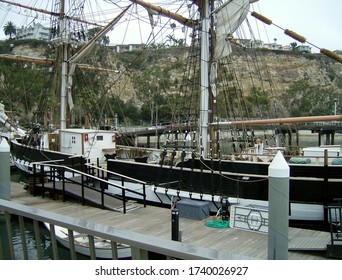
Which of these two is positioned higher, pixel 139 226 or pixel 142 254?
pixel 142 254

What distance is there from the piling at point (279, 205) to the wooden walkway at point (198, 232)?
1301 millimetres

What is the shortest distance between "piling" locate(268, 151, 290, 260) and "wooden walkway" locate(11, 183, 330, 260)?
1301 millimetres

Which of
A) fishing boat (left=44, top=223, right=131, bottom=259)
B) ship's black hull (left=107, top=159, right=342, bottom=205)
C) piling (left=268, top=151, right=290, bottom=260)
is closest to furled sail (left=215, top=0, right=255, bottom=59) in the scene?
ship's black hull (left=107, top=159, right=342, bottom=205)

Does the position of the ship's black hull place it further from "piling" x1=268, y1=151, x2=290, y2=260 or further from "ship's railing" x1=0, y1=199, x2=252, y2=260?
"ship's railing" x1=0, y1=199, x2=252, y2=260

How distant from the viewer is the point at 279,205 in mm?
6465

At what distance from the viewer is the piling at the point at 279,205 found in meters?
6.47

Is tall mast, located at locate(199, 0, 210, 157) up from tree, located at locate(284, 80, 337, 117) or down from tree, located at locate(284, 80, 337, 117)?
down

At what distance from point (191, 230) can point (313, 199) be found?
150 inches

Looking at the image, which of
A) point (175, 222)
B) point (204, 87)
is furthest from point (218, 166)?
point (175, 222)

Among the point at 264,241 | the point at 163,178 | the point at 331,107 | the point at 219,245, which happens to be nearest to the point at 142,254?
the point at 219,245

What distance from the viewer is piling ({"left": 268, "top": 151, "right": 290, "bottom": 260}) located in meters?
6.47
